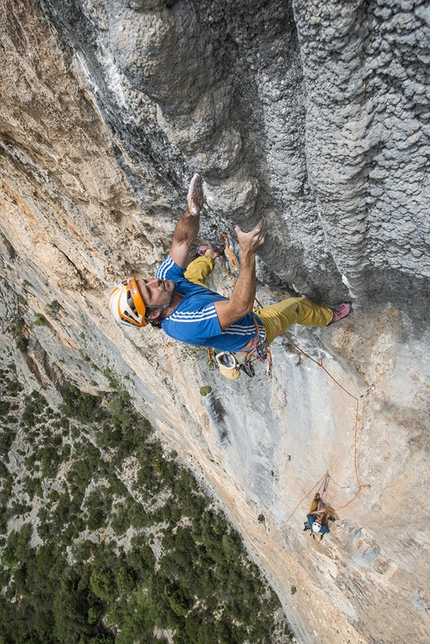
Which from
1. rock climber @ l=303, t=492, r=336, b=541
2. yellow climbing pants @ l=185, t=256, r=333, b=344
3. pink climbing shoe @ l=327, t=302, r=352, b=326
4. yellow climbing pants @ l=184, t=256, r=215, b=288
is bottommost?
rock climber @ l=303, t=492, r=336, b=541

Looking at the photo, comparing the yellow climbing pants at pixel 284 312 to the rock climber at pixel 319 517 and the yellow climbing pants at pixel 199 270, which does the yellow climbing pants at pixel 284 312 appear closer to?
the yellow climbing pants at pixel 199 270

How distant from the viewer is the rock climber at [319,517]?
520cm

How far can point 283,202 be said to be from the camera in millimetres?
2297

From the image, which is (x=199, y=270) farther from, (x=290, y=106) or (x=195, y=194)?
(x=290, y=106)

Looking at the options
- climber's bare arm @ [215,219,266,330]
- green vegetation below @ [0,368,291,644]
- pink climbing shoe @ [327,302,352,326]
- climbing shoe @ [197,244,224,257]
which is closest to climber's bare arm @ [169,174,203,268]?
climber's bare arm @ [215,219,266,330]

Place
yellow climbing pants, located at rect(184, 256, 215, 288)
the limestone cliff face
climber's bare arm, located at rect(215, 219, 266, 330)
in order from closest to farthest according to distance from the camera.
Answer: the limestone cliff face → climber's bare arm, located at rect(215, 219, 266, 330) → yellow climbing pants, located at rect(184, 256, 215, 288)

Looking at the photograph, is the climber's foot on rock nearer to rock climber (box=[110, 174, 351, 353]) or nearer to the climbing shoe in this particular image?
rock climber (box=[110, 174, 351, 353])

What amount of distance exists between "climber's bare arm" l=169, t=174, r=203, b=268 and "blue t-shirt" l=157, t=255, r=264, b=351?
0.27 ft

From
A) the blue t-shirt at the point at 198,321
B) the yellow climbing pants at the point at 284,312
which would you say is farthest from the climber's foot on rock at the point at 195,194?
the yellow climbing pants at the point at 284,312

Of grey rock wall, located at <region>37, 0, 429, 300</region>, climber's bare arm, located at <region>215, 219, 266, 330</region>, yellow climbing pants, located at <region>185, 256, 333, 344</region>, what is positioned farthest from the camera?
yellow climbing pants, located at <region>185, 256, 333, 344</region>

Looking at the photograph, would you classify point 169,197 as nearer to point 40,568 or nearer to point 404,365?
point 404,365

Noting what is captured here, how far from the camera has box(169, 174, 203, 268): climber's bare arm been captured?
2.38m

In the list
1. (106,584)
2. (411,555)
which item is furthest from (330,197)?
(106,584)

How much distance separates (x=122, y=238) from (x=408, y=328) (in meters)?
3.08
